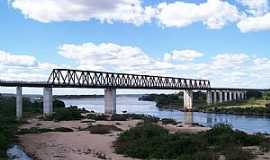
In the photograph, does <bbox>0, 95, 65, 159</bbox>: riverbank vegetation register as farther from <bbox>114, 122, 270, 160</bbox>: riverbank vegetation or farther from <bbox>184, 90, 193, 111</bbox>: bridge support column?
<bbox>184, 90, 193, 111</bbox>: bridge support column

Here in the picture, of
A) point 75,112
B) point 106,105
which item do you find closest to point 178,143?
point 75,112

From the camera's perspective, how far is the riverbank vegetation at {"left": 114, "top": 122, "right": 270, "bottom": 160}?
37.3m

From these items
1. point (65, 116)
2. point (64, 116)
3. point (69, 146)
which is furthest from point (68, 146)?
point (65, 116)

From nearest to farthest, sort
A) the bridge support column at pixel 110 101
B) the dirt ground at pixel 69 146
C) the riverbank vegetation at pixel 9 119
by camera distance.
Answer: the dirt ground at pixel 69 146
the riverbank vegetation at pixel 9 119
the bridge support column at pixel 110 101

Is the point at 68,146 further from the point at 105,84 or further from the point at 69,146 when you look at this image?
the point at 105,84

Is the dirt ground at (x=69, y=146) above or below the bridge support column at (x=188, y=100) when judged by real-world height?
below

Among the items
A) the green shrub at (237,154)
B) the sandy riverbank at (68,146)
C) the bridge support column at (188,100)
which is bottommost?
the sandy riverbank at (68,146)

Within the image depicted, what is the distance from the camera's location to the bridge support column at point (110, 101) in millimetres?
133637

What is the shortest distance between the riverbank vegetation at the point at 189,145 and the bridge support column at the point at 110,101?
81790 mm

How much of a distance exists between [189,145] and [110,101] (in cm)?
9456

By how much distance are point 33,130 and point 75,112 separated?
3356 centimetres

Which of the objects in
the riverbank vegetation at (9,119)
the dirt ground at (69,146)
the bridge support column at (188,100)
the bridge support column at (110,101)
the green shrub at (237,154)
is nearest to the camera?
the green shrub at (237,154)

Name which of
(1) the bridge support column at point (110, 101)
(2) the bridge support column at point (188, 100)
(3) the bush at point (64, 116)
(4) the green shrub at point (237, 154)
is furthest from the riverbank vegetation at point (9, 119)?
(2) the bridge support column at point (188, 100)

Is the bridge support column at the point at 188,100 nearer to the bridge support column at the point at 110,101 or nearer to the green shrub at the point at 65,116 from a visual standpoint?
the bridge support column at the point at 110,101
